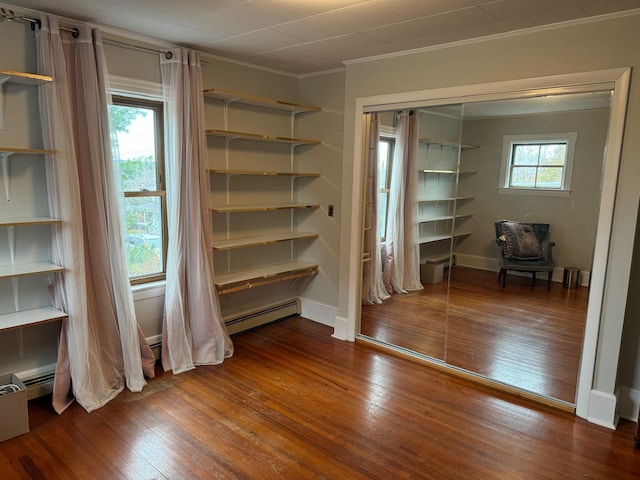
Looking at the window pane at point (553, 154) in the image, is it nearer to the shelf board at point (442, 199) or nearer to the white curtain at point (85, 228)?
the shelf board at point (442, 199)

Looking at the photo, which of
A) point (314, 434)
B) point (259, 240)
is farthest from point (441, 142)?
point (314, 434)

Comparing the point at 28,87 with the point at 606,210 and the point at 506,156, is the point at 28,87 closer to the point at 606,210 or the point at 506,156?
the point at 506,156

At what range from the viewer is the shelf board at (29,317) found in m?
2.42

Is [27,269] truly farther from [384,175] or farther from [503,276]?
[503,276]

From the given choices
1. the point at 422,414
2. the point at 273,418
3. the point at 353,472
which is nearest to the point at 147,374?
the point at 273,418

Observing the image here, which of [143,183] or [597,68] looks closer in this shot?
[597,68]

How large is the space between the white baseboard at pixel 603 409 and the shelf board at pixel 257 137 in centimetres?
302

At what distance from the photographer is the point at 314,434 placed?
2482 millimetres

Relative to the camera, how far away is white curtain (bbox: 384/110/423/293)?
3.56 m

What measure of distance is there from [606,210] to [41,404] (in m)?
3.75

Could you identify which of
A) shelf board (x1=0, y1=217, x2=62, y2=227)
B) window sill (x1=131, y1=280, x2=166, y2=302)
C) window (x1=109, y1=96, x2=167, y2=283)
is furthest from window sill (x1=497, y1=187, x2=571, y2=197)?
shelf board (x1=0, y1=217, x2=62, y2=227)

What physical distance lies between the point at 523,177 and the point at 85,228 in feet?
9.93

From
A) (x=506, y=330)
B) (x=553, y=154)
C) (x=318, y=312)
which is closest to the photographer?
(x=553, y=154)

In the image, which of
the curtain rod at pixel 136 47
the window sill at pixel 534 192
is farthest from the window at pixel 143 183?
the window sill at pixel 534 192
